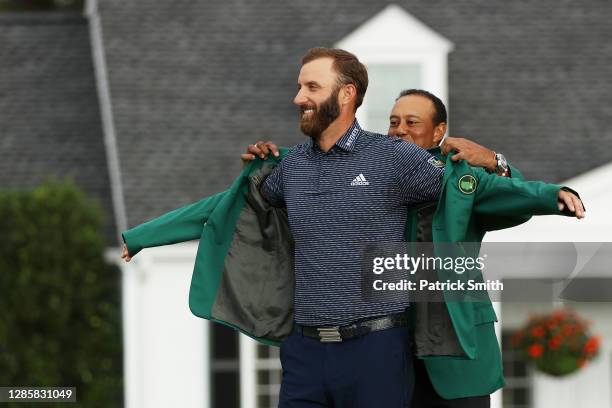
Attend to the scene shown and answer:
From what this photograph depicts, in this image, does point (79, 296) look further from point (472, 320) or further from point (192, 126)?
point (472, 320)

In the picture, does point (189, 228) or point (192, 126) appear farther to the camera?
point (192, 126)

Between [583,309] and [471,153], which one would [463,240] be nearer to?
[471,153]

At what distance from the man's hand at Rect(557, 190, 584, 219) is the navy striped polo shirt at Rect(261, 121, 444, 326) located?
51cm

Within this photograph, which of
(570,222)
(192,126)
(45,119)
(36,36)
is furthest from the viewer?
(36,36)

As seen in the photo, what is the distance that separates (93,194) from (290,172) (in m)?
10.3

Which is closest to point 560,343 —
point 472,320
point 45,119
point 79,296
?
point 79,296

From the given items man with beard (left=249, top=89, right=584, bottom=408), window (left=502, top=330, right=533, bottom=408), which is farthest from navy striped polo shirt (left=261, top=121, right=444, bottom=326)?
window (left=502, top=330, right=533, bottom=408)

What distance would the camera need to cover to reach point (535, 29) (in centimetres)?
1516

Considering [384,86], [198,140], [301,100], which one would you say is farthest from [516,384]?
[301,100]

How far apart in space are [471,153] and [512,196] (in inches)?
13.4

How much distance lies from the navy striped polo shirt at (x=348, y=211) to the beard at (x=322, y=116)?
0.30ft

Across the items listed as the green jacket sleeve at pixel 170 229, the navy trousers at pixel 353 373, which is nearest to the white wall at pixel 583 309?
the green jacket sleeve at pixel 170 229

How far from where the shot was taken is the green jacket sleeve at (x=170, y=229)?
5.06 metres

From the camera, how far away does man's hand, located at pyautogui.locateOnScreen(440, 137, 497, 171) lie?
16.1ft
